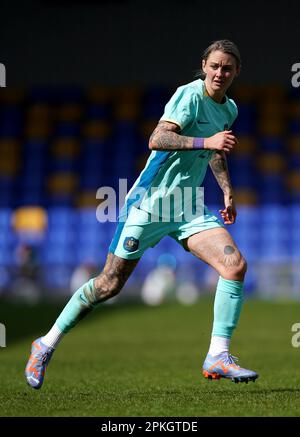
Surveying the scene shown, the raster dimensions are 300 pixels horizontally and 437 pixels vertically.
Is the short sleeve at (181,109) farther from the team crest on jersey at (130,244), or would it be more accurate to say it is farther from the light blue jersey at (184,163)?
the team crest on jersey at (130,244)

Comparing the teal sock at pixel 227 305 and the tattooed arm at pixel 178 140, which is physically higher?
the tattooed arm at pixel 178 140

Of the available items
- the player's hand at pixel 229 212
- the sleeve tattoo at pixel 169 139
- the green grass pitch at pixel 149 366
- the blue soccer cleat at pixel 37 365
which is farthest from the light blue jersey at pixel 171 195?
the green grass pitch at pixel 149 366

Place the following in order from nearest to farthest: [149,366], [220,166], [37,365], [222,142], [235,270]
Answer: [222,142] → [235,270] → [37,365] → [220,166] → [149,366]

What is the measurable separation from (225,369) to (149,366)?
2.61m

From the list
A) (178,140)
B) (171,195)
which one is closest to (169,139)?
(178,140)

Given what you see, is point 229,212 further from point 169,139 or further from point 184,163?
point 169,139

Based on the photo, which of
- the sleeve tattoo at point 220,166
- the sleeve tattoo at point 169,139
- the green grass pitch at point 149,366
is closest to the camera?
the green grass pitch at point 149,366

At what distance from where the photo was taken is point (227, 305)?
5633 mm

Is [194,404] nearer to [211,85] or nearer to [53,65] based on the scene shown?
[211,85]

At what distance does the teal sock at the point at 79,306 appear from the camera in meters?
5.77

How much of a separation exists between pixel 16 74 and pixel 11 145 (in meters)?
2.17

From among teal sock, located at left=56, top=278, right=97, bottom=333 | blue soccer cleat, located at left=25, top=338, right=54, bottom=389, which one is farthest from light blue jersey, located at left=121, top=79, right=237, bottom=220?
blue soccer cleat, located at left=25, top=338, right=54, bottom=389

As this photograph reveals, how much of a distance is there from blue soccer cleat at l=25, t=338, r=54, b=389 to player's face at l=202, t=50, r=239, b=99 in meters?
2.00

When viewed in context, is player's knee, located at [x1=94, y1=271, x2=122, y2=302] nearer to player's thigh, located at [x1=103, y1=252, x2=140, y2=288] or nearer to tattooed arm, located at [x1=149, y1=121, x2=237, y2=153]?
player's thigh, located at [x1=103, y1=252, x2=140, y2=288]
